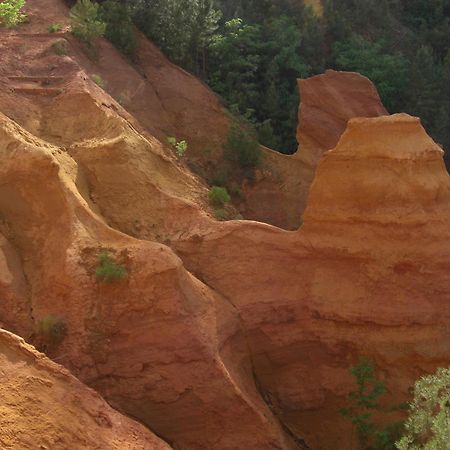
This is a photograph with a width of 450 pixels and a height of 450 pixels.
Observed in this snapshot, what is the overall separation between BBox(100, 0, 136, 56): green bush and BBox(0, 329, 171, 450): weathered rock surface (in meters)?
12.5

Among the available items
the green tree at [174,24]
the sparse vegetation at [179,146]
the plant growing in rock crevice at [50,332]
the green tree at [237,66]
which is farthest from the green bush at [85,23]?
the plant growing in rock crevice at [50,332]

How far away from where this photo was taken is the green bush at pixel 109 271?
10664mm

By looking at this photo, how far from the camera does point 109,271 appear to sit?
35.0 ft

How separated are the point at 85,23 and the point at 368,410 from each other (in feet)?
38.8

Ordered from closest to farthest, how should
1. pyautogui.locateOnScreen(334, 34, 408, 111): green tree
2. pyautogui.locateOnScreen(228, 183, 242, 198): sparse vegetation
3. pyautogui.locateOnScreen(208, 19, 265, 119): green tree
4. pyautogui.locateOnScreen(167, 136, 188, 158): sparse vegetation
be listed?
1. pyautogui.locateOnScreen(167, 136, 188, 158): sparse vegetation
2. pyautogui.locateOnScreen(228, 183, 242, 198): sparse vegetation
3. pyautogui.locateOnScreen(208, 19, 265, 119): green tree
4. pyautogui.locateOnScreen(334, 34, 408, 111): green tree

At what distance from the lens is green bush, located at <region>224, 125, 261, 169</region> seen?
18.2 m

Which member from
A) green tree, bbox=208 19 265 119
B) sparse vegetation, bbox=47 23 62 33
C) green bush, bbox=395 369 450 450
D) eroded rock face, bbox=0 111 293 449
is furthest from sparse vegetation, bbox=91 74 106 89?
green bush, bbox=395 369 450 450

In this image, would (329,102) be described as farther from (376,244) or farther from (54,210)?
(54,210)

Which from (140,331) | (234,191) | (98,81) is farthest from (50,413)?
(234,191)

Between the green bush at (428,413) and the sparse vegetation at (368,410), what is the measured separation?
44.9 inches

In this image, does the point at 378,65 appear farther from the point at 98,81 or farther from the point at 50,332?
the point at 50,332

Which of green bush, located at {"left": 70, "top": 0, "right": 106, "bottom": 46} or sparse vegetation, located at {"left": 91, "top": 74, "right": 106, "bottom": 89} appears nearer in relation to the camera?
sparse vegetation, located at {"left": 91, "top": 74, "right": 106, "bottom": 89}

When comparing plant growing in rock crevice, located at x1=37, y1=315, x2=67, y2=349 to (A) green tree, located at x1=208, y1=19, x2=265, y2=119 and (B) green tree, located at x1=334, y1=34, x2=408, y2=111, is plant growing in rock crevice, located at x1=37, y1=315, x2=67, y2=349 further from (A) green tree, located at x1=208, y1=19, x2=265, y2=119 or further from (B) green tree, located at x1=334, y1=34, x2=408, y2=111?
(B) green tree, located at x1=334, y1=34, x2=408, y2=111

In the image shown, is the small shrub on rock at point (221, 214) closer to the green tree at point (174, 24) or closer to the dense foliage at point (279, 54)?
the dense foliage at point (279, 54)
